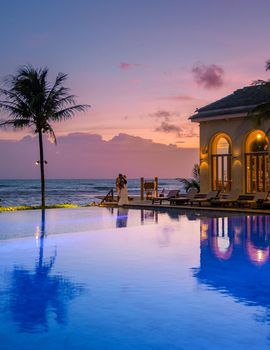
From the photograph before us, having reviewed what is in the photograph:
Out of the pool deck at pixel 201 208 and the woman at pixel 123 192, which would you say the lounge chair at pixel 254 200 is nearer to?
the pool deck at pixel 201 208

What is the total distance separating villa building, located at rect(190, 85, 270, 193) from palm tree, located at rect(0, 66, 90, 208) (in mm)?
6889

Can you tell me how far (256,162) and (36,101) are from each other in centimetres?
1099

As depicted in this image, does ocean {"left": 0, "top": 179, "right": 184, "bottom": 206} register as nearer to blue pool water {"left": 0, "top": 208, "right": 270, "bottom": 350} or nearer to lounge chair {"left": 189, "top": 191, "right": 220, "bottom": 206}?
lounge chair {"left": 189, "top": 191, "right": 220, "bottom": 206}

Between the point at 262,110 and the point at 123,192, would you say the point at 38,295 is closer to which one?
the point at 262,110

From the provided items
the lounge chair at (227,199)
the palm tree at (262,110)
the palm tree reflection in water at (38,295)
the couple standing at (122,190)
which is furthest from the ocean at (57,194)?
the palm tree reflection in water at (38,295)

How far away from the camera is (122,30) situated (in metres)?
25.1

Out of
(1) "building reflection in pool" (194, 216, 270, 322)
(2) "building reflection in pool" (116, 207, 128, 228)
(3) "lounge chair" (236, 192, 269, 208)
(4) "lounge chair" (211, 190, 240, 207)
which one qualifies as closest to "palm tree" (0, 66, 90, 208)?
(2) "building reflection in pool" (116, 207, 128, 228)

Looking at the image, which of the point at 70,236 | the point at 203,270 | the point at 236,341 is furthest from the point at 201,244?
the point at 236,341

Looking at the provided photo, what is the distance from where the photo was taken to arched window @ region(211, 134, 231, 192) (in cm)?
2495

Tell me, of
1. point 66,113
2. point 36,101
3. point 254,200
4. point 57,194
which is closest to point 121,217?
point 254,200

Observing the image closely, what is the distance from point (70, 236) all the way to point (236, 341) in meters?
9.30

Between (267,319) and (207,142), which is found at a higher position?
(207,142)

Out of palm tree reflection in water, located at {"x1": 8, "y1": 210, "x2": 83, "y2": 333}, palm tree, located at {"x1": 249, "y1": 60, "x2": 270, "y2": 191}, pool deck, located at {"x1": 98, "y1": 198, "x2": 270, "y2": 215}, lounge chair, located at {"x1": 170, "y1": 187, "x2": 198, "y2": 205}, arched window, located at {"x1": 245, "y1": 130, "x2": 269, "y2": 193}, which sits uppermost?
palm tree, located at {"x1": 249, "y1": 60, "x2": 270, "y2": 191}

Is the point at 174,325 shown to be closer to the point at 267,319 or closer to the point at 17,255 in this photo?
the point at 267,319
